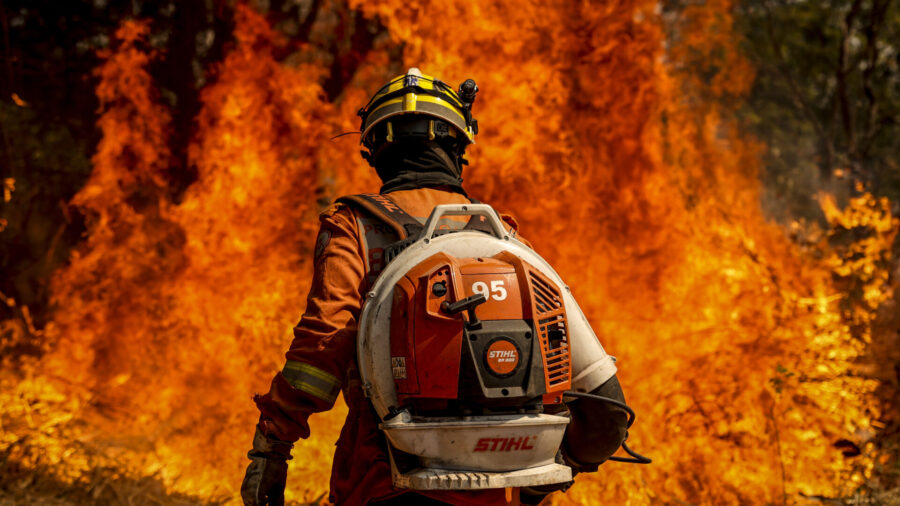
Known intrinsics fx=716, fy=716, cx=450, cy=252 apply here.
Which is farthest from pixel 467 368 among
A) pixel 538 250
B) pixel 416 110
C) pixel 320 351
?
pixel 538 250

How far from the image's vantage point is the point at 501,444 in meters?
2.25

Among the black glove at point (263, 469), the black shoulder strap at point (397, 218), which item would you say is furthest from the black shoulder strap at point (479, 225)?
the black glove at point (263, 469)

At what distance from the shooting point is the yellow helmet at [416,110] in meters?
3.09

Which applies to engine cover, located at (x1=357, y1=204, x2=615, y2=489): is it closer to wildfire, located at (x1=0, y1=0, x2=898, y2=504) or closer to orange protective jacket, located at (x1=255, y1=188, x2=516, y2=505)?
orange protective jacket, located at (x1=255, y1=188, x2=516, y2=505)

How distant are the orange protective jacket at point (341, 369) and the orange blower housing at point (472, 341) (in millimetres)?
335

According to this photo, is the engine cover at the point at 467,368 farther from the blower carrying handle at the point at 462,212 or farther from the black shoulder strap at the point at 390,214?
the black shoulder strap at the point at 390,214

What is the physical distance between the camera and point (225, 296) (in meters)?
7.52

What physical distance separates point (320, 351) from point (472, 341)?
2.00 feet

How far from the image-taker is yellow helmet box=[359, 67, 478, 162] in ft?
10.2

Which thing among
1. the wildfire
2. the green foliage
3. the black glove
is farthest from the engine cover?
the green foliage

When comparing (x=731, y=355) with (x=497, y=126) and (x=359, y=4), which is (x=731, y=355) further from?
(x=359, y=4)

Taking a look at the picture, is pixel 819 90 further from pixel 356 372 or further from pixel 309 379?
pixel 309 379

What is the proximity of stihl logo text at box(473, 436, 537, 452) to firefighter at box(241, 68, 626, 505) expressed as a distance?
0.29 m

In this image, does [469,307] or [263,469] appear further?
[263,469]
